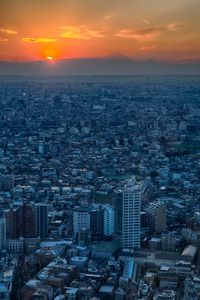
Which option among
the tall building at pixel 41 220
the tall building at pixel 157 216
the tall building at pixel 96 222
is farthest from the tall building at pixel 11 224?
the tall building at pixel 157 216

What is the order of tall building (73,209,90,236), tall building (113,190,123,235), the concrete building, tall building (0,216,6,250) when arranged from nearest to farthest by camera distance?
the concrete building → tall building (0,216,6,250) → tall building (113,190,123,235) → tall building (73,209,90,236)

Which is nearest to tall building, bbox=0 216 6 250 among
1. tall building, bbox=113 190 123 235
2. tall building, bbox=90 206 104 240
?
tall building, bbox=90 206 104 240

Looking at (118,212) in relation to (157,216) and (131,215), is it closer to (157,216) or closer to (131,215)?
(131,215)

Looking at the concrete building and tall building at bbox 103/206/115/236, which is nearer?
the concrete building

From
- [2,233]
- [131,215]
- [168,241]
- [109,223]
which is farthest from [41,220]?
[168,241]

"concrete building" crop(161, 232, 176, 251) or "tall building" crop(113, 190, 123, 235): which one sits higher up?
"tall building" crop(113, 190, 123, 235)

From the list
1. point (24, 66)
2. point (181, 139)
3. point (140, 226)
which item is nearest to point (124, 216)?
point (140, 226)

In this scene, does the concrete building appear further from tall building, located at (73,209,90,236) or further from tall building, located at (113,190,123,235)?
tall building, located at (73,209,90,236)
